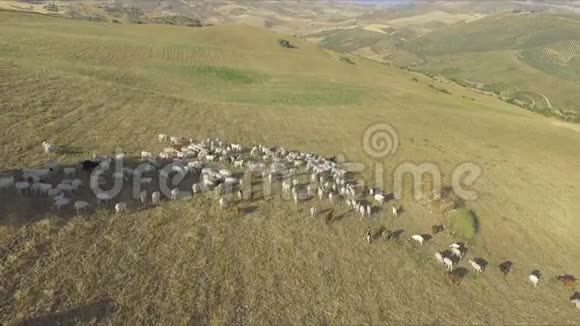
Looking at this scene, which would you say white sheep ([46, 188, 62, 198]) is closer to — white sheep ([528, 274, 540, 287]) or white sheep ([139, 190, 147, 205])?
white sheep ([139, 190, 147, 205])

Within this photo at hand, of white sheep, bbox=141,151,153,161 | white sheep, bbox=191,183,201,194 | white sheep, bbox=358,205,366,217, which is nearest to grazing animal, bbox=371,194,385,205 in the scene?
white sheep, bbox=358,205,366,217

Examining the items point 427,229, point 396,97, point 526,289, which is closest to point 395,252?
point 427,229

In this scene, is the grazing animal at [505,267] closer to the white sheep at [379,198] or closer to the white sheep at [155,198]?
the white sheep at [379,198]

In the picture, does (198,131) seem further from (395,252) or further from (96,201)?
(395,252)

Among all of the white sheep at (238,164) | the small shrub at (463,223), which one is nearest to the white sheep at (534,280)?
the small shrub at (463,223)

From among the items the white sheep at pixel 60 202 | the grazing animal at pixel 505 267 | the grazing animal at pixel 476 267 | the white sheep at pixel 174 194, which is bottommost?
the grazing animal at pixel 505 267

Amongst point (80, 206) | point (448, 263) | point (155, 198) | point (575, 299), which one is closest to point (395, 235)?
point (448, 263)
